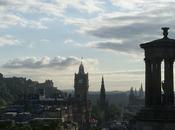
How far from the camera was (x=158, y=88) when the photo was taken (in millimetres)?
27609

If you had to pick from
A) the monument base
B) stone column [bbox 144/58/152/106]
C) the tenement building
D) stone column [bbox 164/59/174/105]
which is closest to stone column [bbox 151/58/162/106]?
the tenement building

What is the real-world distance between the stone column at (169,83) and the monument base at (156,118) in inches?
24.3

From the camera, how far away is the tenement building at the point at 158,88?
26.6 metres

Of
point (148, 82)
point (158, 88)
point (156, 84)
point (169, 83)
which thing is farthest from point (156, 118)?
point (169, 83)

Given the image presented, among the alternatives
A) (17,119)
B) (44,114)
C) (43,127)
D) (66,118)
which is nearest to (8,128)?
(43,127)

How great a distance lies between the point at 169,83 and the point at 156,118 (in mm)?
2124

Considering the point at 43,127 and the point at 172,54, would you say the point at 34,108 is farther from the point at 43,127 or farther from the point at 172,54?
the point at 172,54

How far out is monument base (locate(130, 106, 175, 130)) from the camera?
26328 mm

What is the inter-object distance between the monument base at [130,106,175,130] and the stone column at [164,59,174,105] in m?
0.62

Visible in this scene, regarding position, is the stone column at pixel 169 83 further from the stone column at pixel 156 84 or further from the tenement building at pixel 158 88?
the stone column at pixel 156 84

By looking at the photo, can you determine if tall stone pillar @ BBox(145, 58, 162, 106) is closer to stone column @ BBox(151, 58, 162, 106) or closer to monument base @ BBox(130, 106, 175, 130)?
stone column @ BBox(151, 58, 162, 106)

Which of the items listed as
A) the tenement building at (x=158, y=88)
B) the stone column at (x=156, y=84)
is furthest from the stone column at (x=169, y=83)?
the stone column at (x=156, y=84)

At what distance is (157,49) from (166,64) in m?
0.91

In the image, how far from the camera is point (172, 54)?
2716 cm
